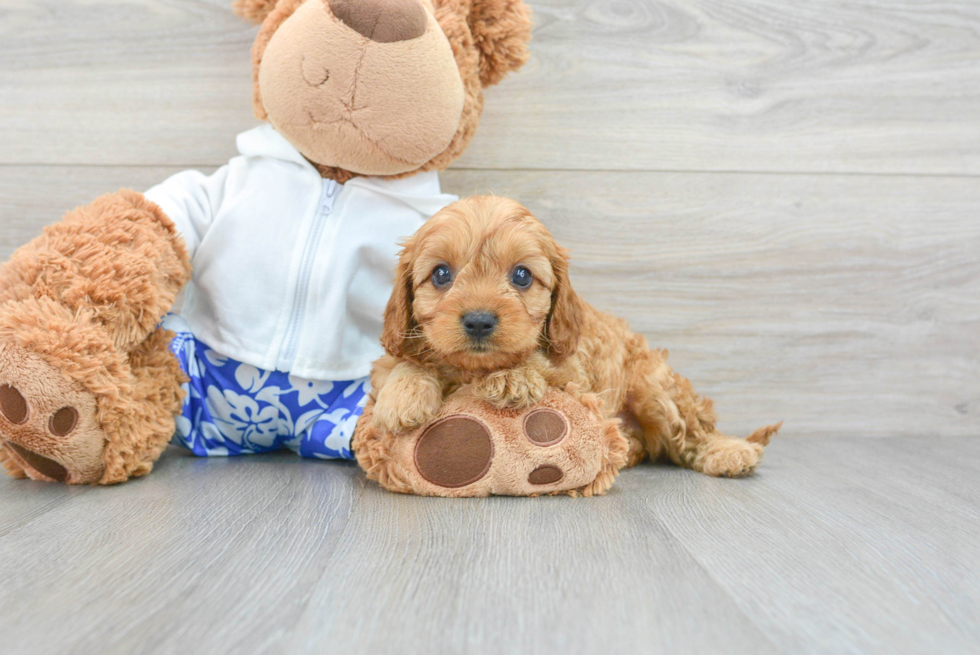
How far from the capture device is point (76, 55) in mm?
1868

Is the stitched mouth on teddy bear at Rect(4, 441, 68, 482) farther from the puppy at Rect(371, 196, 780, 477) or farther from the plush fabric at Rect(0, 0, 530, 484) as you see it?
the puppy at Rect(371, 196, 780, 477)

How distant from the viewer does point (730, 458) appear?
156 centimetres

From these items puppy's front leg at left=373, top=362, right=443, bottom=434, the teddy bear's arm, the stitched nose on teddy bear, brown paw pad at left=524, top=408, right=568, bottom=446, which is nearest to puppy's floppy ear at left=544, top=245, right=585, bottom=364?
brown paw pad at left=524, top=408, right=568, bottom=446

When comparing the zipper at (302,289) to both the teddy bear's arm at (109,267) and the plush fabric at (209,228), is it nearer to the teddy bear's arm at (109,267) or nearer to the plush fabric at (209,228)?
the plush fabric at (209,228)

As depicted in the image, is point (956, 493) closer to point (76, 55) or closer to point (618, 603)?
point (618, 603)

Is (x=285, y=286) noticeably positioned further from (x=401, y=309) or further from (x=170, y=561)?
(x=170, y=561)

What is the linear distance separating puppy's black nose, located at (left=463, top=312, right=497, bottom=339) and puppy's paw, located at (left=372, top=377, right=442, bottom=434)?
0.51 ft

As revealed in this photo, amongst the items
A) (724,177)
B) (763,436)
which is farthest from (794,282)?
(763,436)

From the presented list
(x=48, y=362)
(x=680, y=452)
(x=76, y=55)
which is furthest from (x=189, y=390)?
(x=680, y=452)

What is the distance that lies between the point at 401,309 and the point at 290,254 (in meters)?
0.36

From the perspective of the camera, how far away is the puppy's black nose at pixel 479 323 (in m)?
1.22

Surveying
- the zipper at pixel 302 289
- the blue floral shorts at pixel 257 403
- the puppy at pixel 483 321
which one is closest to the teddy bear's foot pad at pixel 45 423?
the blue floral shorts at pixel 257 403

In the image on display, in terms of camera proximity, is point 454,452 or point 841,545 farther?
point 454,452

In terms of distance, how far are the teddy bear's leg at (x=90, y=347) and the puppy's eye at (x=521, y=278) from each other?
698 millimetres
